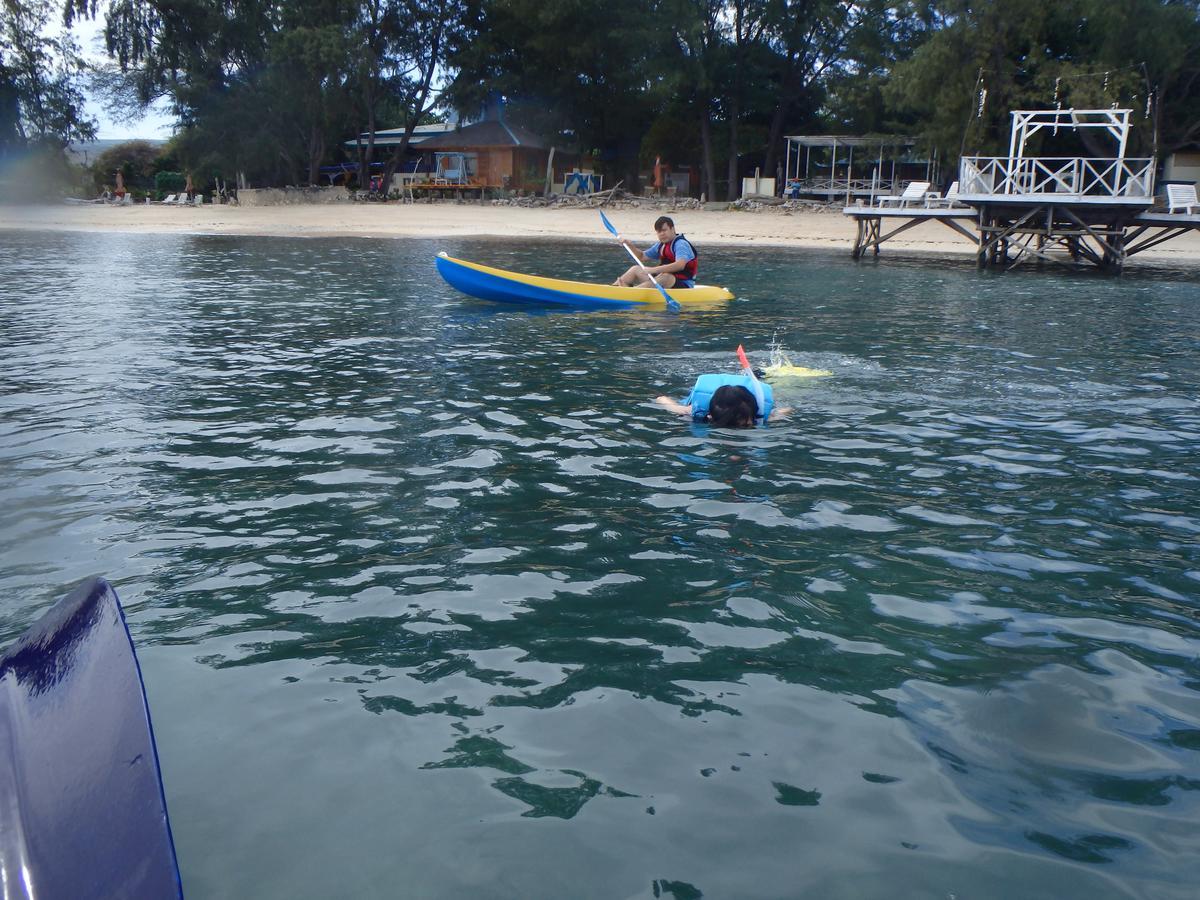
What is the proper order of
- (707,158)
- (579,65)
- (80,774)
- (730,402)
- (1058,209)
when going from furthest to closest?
(579,65)
(707,158)
(1058,209)
(730,402)
(80,774)

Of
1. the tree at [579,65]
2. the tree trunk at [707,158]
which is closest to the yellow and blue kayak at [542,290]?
the tree at [579,65]

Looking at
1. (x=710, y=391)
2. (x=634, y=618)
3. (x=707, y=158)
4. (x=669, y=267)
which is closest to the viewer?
(x=634, y=618)

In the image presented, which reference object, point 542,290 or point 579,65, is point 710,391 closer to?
point 542,290

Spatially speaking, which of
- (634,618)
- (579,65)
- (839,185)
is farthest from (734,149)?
(634,618)

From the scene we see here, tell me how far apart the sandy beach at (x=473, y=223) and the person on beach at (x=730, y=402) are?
73.4ft

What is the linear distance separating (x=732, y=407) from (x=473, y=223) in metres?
29.1

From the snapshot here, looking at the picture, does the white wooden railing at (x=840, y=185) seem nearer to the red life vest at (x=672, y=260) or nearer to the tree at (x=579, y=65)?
the tree at (x=579, y=65)

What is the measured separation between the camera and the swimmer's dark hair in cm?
765

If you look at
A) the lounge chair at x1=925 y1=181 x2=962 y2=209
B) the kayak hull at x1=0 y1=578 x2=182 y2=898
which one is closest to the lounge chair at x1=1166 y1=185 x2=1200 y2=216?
the lounge chair at x1=925 y1=181 x2=962 y2=209

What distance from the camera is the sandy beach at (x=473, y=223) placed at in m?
30.6

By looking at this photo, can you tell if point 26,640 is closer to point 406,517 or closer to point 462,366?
point 406,517

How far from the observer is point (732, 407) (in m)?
7.69

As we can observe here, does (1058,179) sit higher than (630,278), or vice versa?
(1058,179)

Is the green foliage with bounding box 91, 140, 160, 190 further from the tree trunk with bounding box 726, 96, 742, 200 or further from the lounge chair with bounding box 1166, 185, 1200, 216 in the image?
the lounge chair with bounding box 1166, 185, 1200, 216
